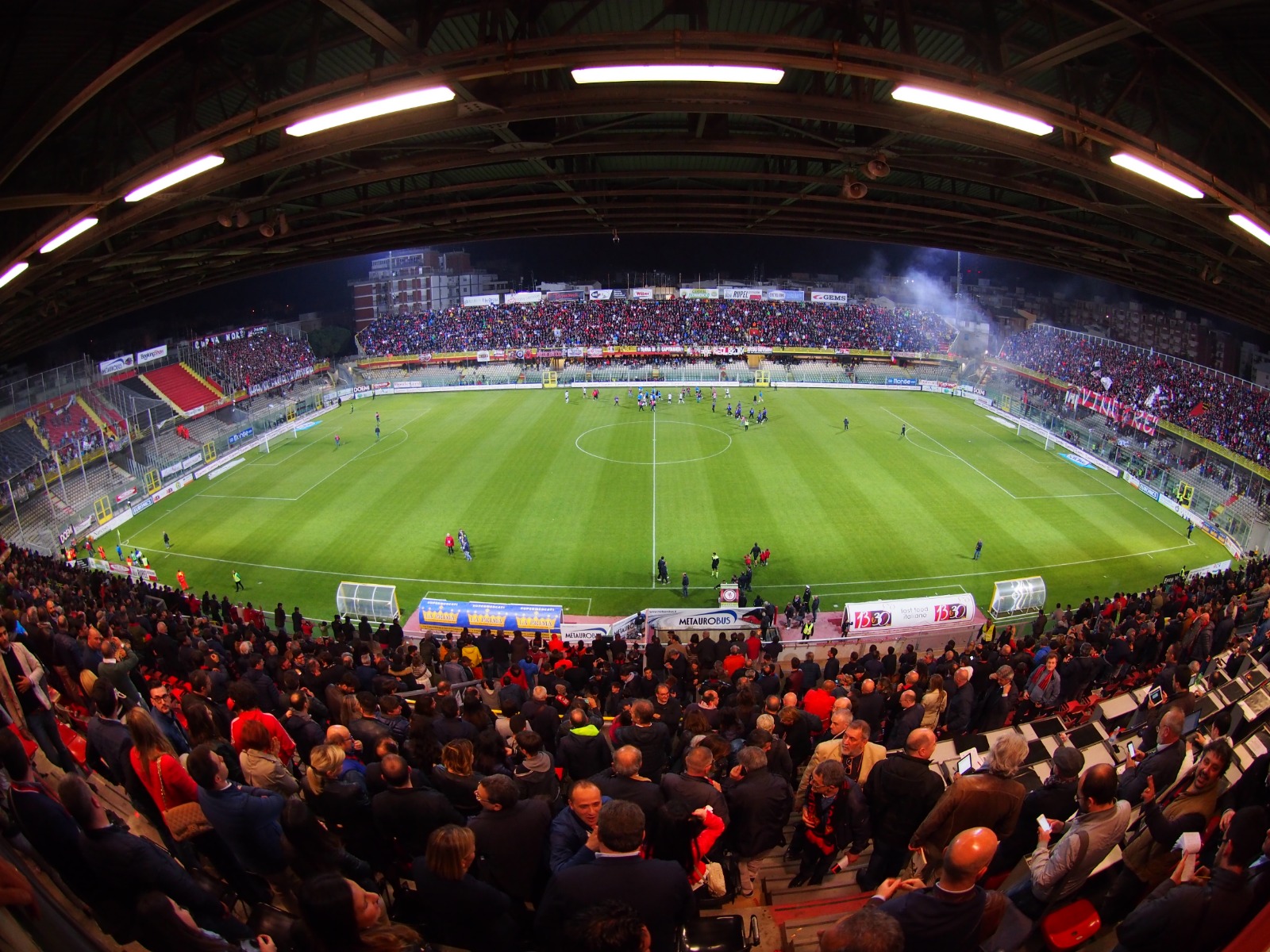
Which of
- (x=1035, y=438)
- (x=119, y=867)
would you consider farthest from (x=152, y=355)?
(x=1035, y=438)

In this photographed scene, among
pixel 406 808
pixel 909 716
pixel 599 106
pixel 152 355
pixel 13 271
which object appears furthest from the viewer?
pixel 152 355

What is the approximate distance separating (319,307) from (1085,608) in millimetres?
90266

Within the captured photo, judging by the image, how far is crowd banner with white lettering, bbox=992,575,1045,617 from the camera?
23.2 m

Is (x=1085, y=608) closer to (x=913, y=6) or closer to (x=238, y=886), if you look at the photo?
(x=913, y=6)

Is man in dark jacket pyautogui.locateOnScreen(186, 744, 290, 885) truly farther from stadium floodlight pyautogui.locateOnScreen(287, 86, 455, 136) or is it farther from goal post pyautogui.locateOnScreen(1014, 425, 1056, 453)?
goal post pyautogui.locateOnScreen(1014, 425, 1056, 453)

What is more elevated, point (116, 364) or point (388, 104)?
point (388, 104)

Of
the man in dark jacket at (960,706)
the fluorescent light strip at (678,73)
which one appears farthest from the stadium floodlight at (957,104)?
the man in dark jacket at (960,706)

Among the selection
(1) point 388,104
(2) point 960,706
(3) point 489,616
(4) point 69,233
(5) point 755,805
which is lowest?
(3) point 489,616

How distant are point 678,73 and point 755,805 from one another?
6862 millimetres

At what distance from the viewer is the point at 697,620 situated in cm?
2122

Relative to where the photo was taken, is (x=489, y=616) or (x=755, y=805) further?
(x=489, y=616)

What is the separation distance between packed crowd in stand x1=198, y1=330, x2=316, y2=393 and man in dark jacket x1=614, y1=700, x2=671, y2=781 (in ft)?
194

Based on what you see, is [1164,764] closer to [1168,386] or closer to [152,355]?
[1168,386]

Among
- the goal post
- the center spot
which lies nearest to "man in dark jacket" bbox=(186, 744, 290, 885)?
the center spot
